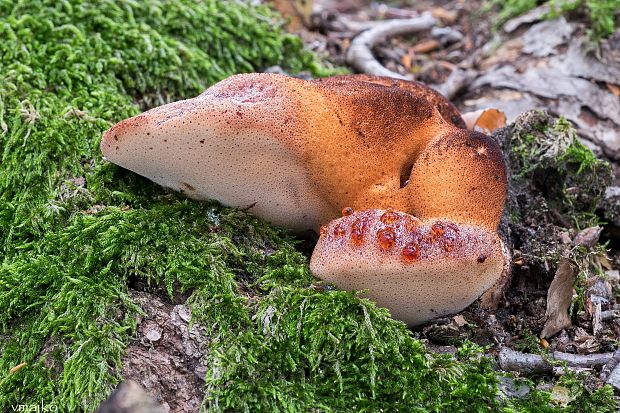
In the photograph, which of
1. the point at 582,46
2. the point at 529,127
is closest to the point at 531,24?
the point at 582,46

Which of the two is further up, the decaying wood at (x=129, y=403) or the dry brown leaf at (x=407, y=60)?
the decaying wood at (x=129, y=403)

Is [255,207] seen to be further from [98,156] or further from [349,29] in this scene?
[349,29]

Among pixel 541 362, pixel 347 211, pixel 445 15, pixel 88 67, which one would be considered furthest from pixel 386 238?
pixel 445 15

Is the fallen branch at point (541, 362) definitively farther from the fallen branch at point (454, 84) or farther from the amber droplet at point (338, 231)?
the fallen branch at point (454, 84)

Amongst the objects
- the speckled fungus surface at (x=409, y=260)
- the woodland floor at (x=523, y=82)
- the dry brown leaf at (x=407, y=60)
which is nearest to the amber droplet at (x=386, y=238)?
the speckled fungus surface at (x=409, y=260)

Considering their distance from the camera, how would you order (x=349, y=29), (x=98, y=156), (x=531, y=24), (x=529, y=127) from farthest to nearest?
(x=349, y=29) → (x=531, y=24) → (x=529, y=127) → (x=98, y=156)

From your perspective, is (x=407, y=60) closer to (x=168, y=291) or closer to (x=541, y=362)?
(x=541, y=362)
